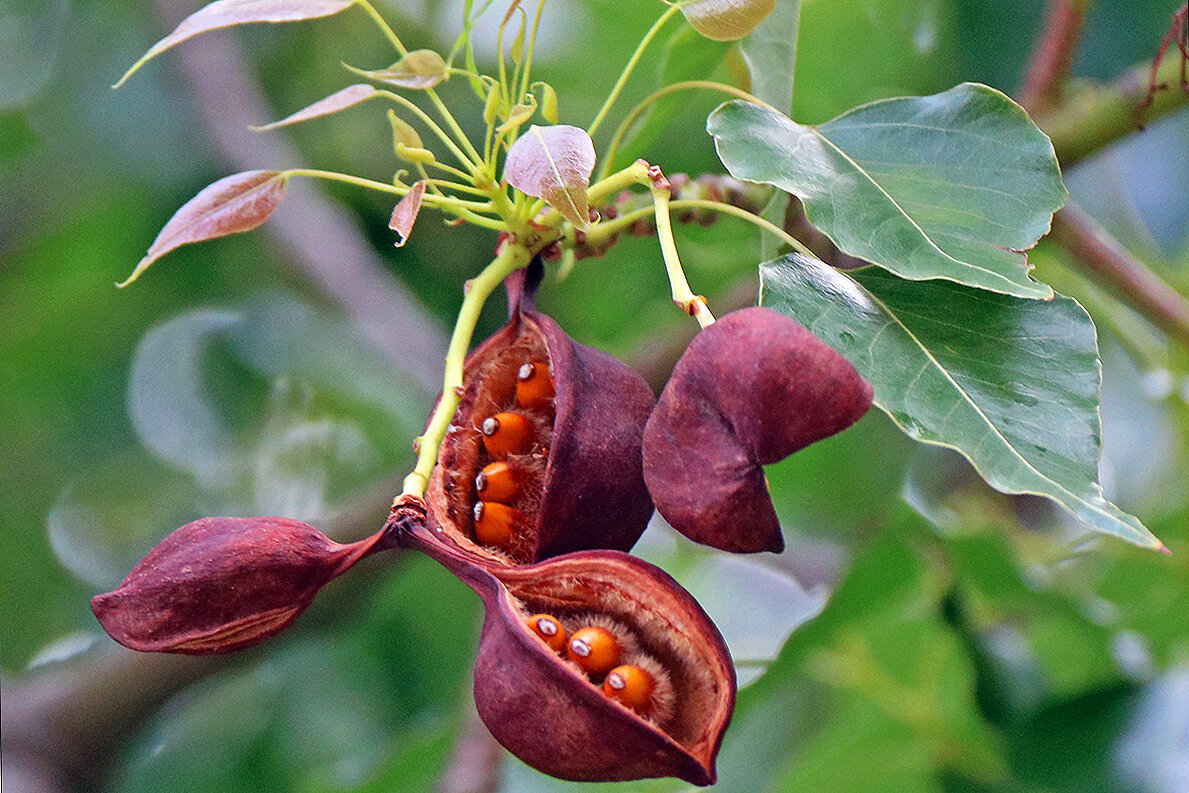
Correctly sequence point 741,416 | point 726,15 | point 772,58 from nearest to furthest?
point 741,416, point 726,15, point 772,58

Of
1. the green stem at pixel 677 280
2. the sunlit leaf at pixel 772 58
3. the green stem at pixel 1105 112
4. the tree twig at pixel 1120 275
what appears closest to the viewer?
the green stem at pixel 677 280

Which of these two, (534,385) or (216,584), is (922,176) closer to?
(534,385)

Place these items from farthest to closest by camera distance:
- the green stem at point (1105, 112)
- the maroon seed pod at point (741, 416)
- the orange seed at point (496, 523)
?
the green stem at point (1105, 112), the orange seed at point (496, 523), the maroon seed pod at point (741, 416)

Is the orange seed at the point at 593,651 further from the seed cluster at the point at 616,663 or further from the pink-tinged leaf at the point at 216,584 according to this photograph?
the pink-tinged leaf at the point at 216,584

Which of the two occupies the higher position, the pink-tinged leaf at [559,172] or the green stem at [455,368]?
the pink-tinged leaf at [559,172]

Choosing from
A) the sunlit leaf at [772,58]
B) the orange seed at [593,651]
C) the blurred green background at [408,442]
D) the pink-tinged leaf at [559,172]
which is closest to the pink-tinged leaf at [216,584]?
A: the orange seed at [593,651]

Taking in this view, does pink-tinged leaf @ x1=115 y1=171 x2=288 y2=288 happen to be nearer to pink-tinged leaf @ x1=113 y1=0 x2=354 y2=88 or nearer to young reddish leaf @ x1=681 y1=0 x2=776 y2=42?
pink-tinged leaf @ x1=113 y1=0 x2=354 y2=88

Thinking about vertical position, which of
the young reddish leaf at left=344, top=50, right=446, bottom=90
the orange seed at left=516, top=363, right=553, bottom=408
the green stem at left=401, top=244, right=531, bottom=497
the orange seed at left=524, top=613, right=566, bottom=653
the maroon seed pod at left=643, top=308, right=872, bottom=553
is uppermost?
the young reddish leaf at left=344, top=50, right=446, bottom=90

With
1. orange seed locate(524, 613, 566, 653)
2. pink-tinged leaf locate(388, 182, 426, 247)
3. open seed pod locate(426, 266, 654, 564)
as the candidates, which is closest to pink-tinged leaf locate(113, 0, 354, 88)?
pink-tinged leaf locate(388, 182, 426, 247)

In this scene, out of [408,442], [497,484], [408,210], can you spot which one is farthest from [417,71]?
[408,442]
